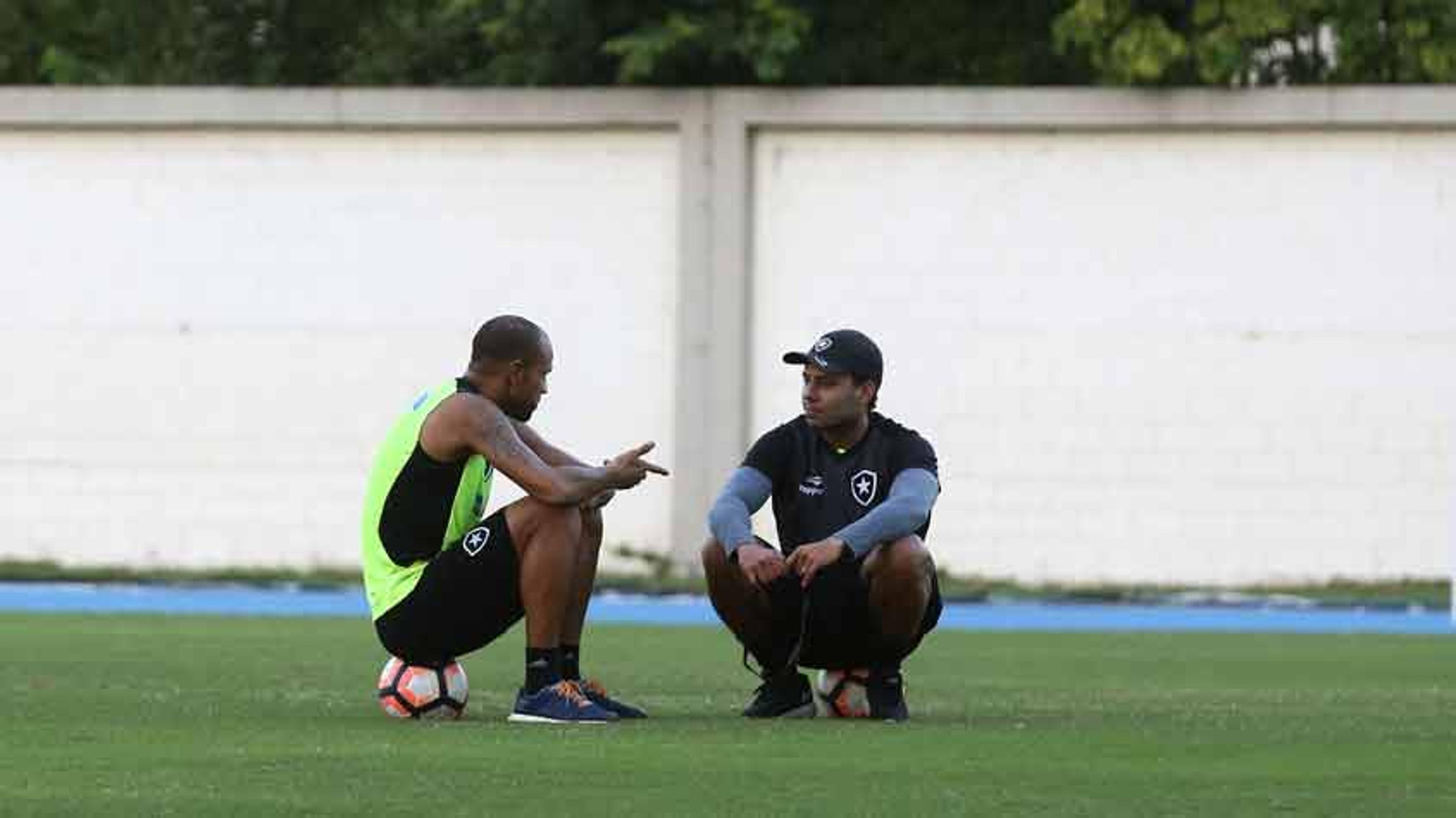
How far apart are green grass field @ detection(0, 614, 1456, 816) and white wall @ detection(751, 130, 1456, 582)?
10.2 metres

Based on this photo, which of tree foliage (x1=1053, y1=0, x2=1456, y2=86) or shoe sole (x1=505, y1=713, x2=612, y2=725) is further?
tree foliage (x1=1053, y1=0, x2=1456, y2=86)

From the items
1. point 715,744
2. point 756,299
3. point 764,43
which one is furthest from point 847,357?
point 764,43

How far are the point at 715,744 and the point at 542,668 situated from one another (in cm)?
101

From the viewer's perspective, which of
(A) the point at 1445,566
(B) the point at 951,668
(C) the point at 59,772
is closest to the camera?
(C) the point at 59,772

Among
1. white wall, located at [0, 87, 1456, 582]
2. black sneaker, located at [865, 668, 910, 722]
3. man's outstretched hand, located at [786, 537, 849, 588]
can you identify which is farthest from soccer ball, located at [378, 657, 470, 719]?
white wall, located at [0, 87, 1456, 582]

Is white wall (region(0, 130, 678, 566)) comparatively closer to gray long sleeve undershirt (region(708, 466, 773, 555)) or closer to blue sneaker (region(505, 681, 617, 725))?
gray long sleeve undershirt (region(708, 466, 773, 555))

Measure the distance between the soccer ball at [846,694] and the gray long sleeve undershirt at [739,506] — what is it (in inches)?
24.0

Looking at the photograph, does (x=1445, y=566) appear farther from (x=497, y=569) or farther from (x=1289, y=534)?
(x=497, y=569)

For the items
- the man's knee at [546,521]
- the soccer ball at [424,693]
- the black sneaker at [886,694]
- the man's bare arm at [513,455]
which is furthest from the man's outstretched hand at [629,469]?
the black sneaker at [886,694]

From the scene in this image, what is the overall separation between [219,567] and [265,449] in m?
0.99

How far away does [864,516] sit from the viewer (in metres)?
11.7

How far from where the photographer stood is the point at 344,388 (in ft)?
92.3

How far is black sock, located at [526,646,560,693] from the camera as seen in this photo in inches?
444

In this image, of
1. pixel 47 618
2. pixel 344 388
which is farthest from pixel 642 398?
pixel 47 618
